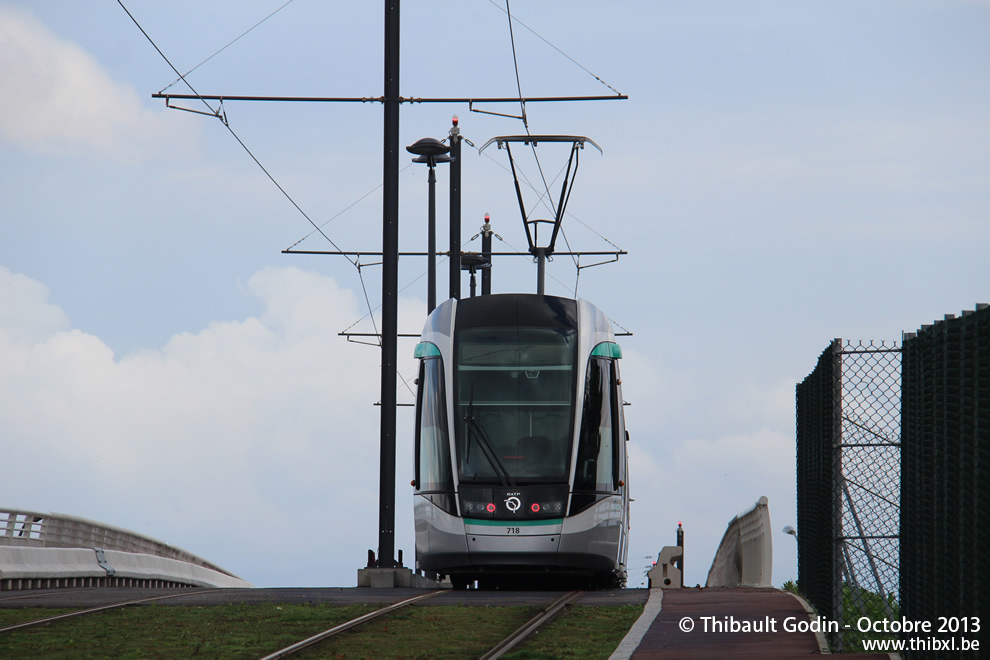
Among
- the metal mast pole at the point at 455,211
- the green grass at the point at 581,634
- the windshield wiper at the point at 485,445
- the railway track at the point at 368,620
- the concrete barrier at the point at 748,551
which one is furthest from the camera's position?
the metal mast pole at the point at 455,211

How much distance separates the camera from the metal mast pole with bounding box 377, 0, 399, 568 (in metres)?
19.8

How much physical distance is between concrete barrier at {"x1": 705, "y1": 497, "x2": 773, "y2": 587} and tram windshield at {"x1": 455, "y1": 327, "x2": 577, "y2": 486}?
93.4 inches

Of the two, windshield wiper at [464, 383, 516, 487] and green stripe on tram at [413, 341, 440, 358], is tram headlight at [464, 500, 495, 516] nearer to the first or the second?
windshield wiper at [464, 383, 516, 487]

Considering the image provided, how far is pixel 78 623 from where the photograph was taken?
12117 millimetres

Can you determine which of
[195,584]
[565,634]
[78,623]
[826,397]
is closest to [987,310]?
[826,397]

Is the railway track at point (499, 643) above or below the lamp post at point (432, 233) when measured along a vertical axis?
below

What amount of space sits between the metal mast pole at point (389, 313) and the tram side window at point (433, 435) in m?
2.66

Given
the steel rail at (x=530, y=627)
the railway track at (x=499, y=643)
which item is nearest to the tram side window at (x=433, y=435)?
the railway track at (x=499, y=643)

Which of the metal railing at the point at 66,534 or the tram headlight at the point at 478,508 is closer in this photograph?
the tram headlight at the point at 478,508

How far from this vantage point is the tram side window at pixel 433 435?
1686 cm

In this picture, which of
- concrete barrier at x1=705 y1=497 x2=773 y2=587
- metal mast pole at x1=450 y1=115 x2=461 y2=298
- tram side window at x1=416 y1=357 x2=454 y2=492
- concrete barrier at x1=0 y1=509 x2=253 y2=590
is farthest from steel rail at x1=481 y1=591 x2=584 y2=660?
metal mast pole at x1=450 y1=115 x2=461 y2=298

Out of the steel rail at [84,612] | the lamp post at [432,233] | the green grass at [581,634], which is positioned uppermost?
the lamp post at [432,233]

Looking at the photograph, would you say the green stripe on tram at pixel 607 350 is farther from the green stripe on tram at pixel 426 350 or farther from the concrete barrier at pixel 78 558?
the concrete barrier at pixel 78 558

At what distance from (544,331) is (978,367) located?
10884 mm
